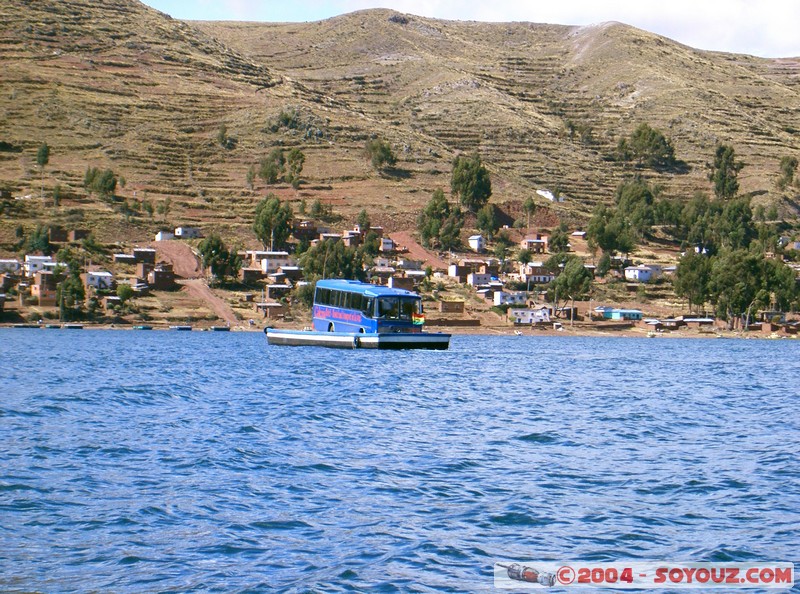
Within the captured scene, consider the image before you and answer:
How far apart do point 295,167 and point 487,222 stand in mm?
32151

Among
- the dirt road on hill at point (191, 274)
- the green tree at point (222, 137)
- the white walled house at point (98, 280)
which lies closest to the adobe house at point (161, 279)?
the dirt road on hill at point (191, 274)

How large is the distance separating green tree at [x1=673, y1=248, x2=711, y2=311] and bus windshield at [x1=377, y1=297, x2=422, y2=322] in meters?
68.7

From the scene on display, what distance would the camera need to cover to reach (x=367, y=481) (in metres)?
24.9

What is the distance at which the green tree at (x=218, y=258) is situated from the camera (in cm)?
13250

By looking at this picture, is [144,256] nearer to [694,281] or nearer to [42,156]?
[42,156]

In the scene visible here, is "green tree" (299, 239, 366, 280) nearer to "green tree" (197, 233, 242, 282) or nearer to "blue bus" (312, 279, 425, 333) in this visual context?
"green tree" (197, 233, 242, 282)

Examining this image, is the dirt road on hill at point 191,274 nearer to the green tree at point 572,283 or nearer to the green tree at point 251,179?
the green tree at point 251,179

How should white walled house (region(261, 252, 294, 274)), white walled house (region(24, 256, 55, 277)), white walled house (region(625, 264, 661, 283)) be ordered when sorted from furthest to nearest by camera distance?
white walled house (region(625, 264, 661, 283))
white walled house (region(261, 252, 294, 274))
white walled house (region(24, 256, 55, 277))

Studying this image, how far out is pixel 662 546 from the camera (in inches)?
765

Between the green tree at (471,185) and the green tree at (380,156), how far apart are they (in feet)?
42.8

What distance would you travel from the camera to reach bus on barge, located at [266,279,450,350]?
82875mm

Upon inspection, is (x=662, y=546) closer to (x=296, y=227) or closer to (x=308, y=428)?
(x=308, y=428)

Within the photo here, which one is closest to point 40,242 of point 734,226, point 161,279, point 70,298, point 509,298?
point 161,279

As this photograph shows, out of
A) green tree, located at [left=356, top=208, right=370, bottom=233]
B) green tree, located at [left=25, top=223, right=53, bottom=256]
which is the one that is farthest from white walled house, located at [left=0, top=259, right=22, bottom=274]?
green tree, located at [left=356, top=208, right=370, bottom=233]
